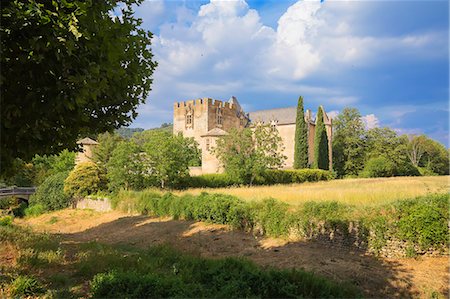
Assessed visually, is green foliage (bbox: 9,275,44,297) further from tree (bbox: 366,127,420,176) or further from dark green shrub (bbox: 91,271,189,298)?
tree (bbox: 366,127,420,176)

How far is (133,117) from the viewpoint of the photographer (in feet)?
22.4

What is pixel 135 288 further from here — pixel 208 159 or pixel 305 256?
pixel 208 159

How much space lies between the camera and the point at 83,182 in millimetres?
27438

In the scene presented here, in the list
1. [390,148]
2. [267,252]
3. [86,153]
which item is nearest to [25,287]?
[267,252]

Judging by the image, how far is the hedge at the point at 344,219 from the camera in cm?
945

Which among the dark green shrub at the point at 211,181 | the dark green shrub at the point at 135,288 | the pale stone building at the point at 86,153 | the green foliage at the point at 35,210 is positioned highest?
the pale stone building at the point at 86,153

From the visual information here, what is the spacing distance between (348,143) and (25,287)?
56.2 m

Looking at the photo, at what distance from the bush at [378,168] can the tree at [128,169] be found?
115 ft

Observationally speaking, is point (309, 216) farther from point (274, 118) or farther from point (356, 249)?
point (274, 118)

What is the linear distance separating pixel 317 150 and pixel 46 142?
45014mm

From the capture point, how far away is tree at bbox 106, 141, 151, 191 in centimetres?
2569

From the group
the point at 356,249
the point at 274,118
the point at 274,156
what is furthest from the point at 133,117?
the point at 274,118

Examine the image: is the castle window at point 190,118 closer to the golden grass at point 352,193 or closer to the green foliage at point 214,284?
the golden grass at point 352,193

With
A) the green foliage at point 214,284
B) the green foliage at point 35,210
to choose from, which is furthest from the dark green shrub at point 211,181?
the green foliage at point 214,284
